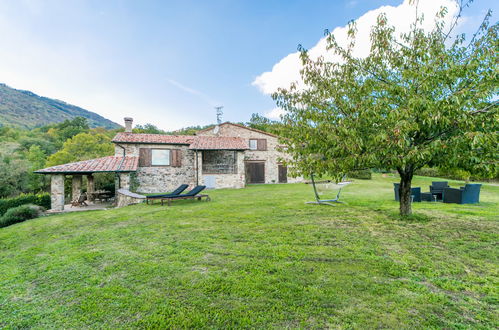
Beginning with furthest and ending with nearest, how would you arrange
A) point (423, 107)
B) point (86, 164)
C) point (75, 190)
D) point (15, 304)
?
point (75, 190) → point (86, 164) → point (423, 107) → point (15, 304)

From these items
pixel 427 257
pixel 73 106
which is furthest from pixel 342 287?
pixel 73 106

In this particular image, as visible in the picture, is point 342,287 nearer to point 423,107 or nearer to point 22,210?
point 423,107

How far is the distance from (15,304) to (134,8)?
16.4m

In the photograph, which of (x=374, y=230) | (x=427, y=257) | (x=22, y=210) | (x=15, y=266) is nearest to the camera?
(x=427, y=257)

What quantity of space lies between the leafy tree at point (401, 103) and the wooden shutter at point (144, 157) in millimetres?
13771

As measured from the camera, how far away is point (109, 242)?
4.76 m

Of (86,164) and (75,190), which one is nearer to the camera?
(86,164)

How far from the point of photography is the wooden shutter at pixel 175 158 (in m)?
17.6

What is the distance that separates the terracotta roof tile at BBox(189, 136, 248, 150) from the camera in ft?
57.4

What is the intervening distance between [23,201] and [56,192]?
1936mm

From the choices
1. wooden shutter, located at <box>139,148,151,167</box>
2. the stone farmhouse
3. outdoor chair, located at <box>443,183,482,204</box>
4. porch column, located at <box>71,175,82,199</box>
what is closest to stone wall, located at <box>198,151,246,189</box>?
the stone farmhouse

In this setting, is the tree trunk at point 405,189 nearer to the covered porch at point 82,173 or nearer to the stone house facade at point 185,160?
the stone house facade at point 185,160

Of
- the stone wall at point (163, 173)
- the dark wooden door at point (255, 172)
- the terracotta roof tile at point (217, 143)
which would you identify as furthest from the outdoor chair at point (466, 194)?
the dark wooden door at point (255, 172)

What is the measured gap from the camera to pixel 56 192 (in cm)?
1056
